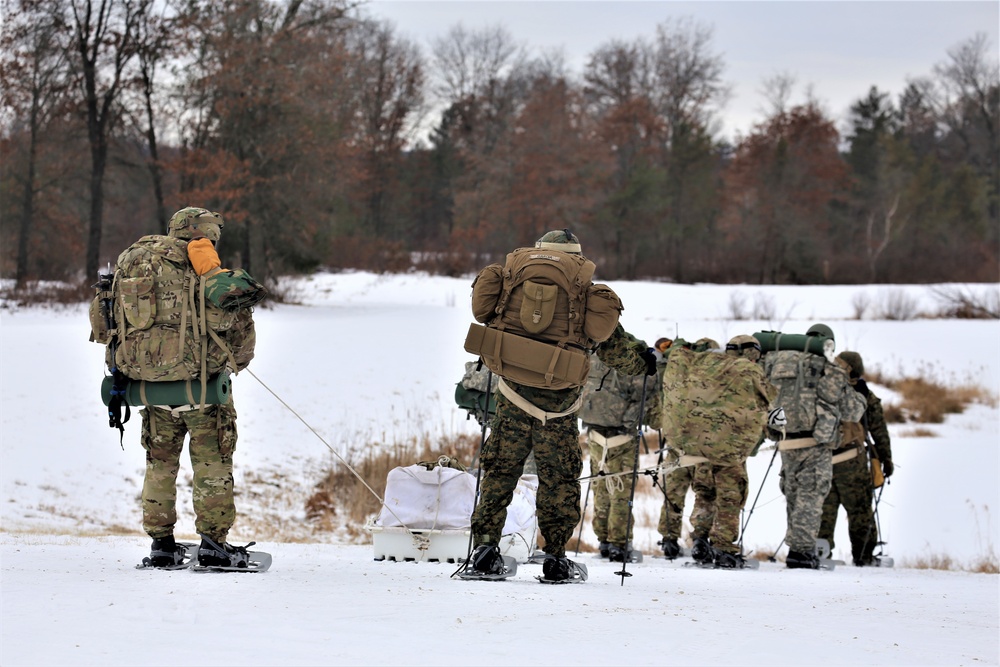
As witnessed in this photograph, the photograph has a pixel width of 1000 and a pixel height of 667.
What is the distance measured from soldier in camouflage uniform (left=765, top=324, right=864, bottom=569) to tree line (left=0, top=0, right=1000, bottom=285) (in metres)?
18.5

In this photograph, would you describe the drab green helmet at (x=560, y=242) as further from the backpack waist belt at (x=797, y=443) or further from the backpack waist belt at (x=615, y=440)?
the backpack waist belt at (x=797, y=443)

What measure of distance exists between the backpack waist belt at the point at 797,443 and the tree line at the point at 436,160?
18479 mm

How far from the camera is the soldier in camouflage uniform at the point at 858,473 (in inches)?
424

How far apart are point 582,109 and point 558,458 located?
4106 centimetres

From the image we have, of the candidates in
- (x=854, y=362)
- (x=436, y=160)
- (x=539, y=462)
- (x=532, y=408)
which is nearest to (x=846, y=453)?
(x=854, y=362)

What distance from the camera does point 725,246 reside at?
45.4m

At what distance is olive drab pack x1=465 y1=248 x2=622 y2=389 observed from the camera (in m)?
6.07

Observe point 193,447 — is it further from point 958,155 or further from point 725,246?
point 958,155

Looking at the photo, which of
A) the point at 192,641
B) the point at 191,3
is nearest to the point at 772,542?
the point at 192,641

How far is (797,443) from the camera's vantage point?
9.77 metres

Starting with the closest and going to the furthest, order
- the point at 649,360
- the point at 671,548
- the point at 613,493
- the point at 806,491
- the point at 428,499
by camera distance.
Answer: the point at 649,360 → the point at 428,499 → the point at 613,493 → the point at 806,491 → the point at 671,548

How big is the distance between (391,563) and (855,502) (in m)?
6.06

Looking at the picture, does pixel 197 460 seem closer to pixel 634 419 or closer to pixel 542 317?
pixel 542 317

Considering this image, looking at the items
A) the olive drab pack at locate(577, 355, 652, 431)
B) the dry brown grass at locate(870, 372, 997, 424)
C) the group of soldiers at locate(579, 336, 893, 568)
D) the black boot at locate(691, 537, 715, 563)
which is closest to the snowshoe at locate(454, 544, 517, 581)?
the group of soldiers at locate(579, 336, 893, 568)
